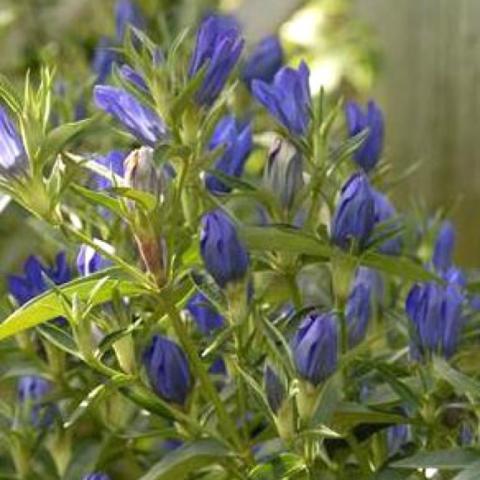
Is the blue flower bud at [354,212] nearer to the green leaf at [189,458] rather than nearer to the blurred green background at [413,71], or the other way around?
the green leaf at [189,458]

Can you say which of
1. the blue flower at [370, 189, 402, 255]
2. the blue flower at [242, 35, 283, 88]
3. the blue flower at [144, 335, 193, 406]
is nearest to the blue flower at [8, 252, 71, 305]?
the blue flower at [144, 335, 193, 406]

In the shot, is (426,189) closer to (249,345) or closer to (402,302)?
(402,302)

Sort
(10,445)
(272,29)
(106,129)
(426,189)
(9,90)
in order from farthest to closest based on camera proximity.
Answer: (426,189) → (272,29) → (106,129) → (10,445) → (9,90)

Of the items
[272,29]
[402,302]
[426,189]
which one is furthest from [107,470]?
[426,189]

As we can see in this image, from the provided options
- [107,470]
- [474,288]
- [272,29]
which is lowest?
[107,470]

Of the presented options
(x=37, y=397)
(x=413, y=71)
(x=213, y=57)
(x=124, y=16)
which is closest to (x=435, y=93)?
(x=413, y=71)

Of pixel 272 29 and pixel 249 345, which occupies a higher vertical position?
pixel 272 29

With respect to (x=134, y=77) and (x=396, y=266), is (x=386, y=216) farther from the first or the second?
(x=134, y=77)

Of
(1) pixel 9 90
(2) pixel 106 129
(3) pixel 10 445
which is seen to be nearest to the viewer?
(1) pixel 9 90
